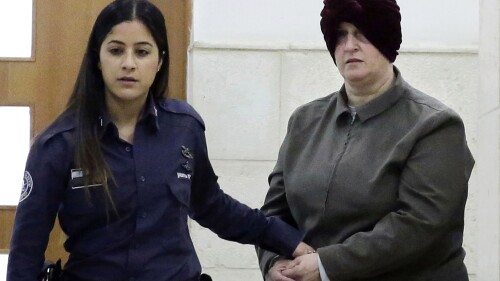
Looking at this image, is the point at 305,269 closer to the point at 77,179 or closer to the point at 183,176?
the point at 183,176

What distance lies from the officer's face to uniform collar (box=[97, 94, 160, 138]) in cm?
3

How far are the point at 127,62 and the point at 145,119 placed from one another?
0.50 feet

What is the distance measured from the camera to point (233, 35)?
4.42m

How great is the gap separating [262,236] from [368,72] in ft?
1.75

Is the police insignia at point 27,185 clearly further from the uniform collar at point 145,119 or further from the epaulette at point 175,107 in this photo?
the epaulette at point 175,107

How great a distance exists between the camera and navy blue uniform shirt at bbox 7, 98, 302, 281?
2.92 m

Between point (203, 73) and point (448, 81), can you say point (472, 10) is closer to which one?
point (448, 81)

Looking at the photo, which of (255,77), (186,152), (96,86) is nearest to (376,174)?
(186,152)

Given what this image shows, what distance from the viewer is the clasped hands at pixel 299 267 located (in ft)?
10.3

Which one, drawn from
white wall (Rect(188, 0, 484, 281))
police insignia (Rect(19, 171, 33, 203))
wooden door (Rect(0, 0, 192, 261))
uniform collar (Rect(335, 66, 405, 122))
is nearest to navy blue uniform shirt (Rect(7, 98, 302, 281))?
police insignia (Rect(19, 171, 33, 203))

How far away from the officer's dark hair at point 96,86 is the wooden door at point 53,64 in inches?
56.1

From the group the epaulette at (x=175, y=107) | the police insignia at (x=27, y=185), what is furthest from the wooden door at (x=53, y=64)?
the police insignia at (x=27, y=185)

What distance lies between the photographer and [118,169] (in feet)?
9.74

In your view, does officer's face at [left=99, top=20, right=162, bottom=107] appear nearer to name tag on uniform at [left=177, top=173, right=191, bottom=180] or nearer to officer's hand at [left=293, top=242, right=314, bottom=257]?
name tag on uniform at [left=177, top=173, right=191, bottom=180]
